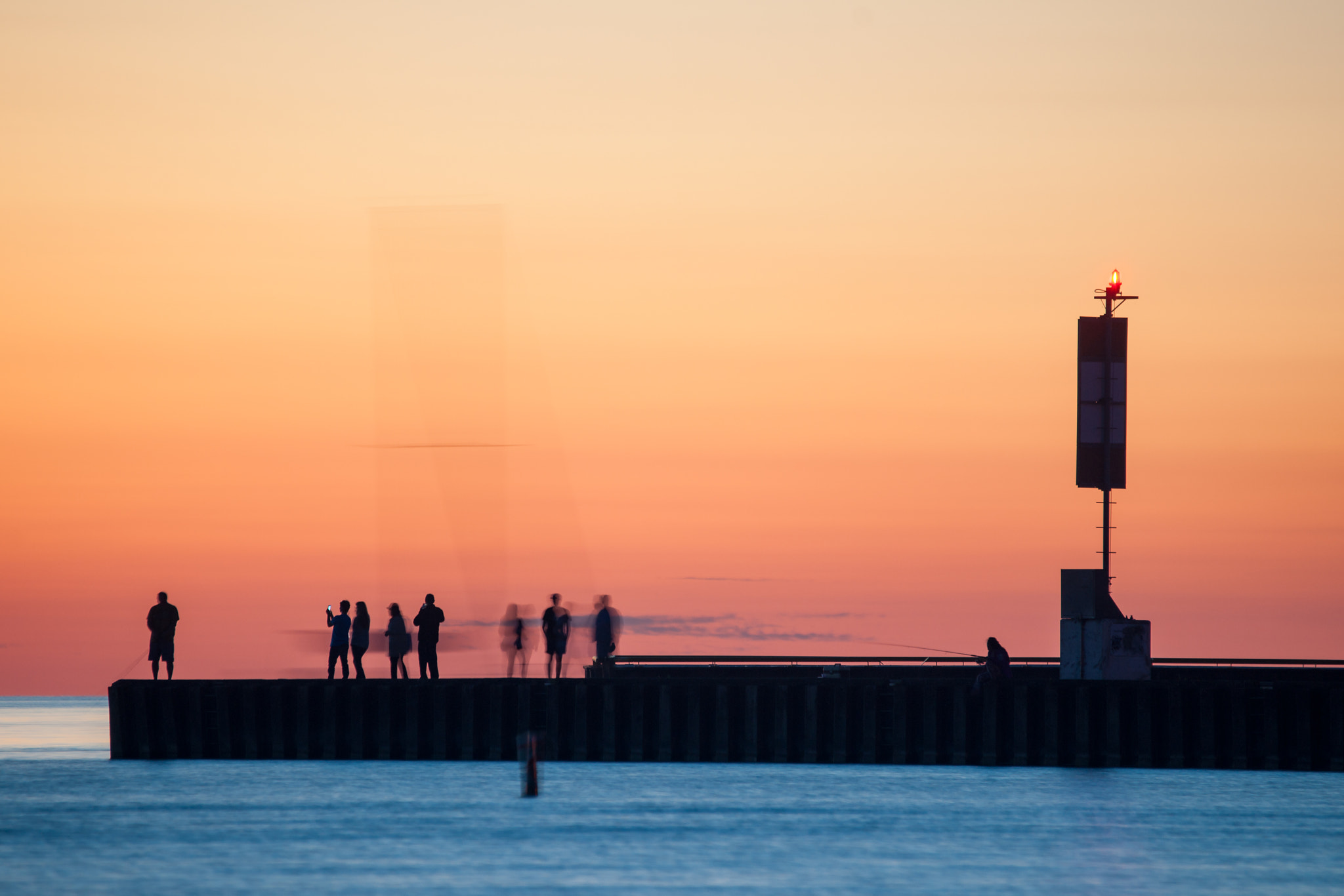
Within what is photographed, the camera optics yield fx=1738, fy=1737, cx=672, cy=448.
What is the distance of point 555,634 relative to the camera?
34250 millimetres

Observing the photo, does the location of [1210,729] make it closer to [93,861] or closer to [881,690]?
[881,690]

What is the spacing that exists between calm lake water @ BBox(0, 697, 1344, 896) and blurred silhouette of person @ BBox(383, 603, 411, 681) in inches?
86.8

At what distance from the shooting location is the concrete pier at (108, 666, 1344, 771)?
3206 cm

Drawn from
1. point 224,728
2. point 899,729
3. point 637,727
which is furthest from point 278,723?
point 899,729

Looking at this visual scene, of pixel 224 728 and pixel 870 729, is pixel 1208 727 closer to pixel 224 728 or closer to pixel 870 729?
pixel 870 729

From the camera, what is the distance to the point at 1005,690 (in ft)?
106

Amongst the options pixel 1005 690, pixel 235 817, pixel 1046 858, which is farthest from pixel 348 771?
pixel 1046 858

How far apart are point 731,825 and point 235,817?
312 inches

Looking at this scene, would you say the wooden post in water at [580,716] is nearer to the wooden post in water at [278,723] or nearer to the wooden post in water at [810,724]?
the wooden post in water at [810,724]

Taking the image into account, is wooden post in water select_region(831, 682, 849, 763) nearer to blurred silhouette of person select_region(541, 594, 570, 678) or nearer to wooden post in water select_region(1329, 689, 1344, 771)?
blurred silhouette of person select_region(541, 594, 570, 678)

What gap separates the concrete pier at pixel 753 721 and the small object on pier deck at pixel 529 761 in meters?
0.29

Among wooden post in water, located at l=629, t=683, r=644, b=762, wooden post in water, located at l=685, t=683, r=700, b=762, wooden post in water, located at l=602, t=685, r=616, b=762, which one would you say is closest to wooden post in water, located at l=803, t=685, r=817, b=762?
wooden post in water, located at l=685, t=683, r=700, b=762

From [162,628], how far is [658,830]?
476 inches

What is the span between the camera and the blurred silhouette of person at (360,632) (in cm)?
3344
